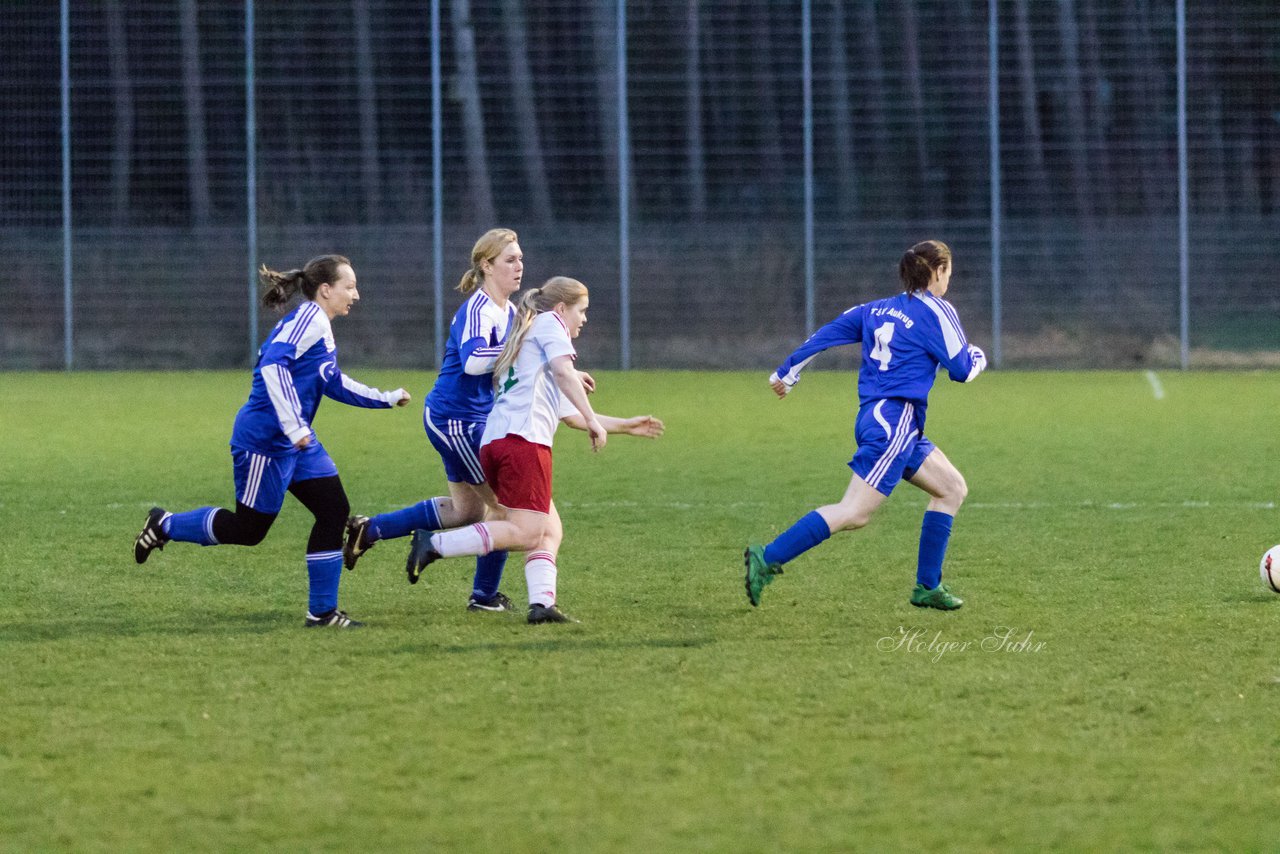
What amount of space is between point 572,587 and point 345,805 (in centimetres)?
312

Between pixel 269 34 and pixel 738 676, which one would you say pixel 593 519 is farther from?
pixel 269 34

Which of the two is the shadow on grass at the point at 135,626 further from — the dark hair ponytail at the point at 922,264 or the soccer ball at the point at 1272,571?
the soccer ball at the point at 1272,571

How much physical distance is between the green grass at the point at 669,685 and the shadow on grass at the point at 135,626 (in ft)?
0.07

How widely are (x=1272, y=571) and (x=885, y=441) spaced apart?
1547 millimetres

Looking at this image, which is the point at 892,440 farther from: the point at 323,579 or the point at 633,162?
the point at 633,162

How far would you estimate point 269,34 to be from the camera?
2253 centimetres

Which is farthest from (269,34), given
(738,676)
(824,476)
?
(738,676)

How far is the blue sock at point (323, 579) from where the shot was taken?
6164 mm

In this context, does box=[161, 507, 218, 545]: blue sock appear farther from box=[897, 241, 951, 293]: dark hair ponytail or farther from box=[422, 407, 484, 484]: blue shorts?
box=[897, 241, 951, 293]: dark hair ponytail

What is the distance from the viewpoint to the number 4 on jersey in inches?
253

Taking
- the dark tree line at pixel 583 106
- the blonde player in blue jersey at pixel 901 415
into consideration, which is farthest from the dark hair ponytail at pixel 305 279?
the dark tree line at pixel 583 106

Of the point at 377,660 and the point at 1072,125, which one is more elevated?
the point at 1072,125

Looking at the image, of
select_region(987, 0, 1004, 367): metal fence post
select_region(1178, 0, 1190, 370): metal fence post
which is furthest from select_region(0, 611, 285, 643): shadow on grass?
select_region(1178, 0, 1190, 370): metal fence post

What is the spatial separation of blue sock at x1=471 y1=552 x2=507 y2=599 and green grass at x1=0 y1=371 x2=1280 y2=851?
0.53 feet
